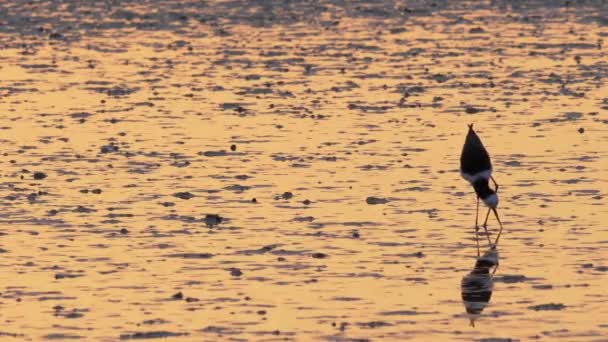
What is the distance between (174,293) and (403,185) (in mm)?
7121

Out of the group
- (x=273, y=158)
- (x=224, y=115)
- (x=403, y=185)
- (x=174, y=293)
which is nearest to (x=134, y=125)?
(x=224, y=115)

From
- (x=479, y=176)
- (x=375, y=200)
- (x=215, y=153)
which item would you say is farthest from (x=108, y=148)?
(x=479, y=176)

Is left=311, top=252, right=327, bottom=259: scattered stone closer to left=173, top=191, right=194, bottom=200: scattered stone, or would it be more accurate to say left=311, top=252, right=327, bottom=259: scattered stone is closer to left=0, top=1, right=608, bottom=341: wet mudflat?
left=0, top=1, right=608, bottom=341: wet mudflat

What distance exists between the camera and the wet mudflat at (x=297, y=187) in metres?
17.2

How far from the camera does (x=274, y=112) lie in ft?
108

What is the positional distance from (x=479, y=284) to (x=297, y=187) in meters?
6.51

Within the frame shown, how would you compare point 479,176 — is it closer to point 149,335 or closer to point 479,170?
point 479,170

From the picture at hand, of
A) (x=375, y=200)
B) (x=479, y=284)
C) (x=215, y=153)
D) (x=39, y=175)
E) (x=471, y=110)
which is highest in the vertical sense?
(x=471, y=110)

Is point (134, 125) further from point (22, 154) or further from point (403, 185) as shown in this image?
point (403, 185)

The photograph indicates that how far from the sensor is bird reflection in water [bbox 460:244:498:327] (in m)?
17.3

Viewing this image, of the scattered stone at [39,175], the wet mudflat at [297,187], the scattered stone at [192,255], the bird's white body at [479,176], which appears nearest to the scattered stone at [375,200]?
the wet mudflat at [297,187]

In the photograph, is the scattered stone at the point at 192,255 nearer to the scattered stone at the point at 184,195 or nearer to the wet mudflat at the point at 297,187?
the wet mudflat at the point at 297,187

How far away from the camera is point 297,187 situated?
80.7ft

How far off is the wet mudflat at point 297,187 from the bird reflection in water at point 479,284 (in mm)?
115
